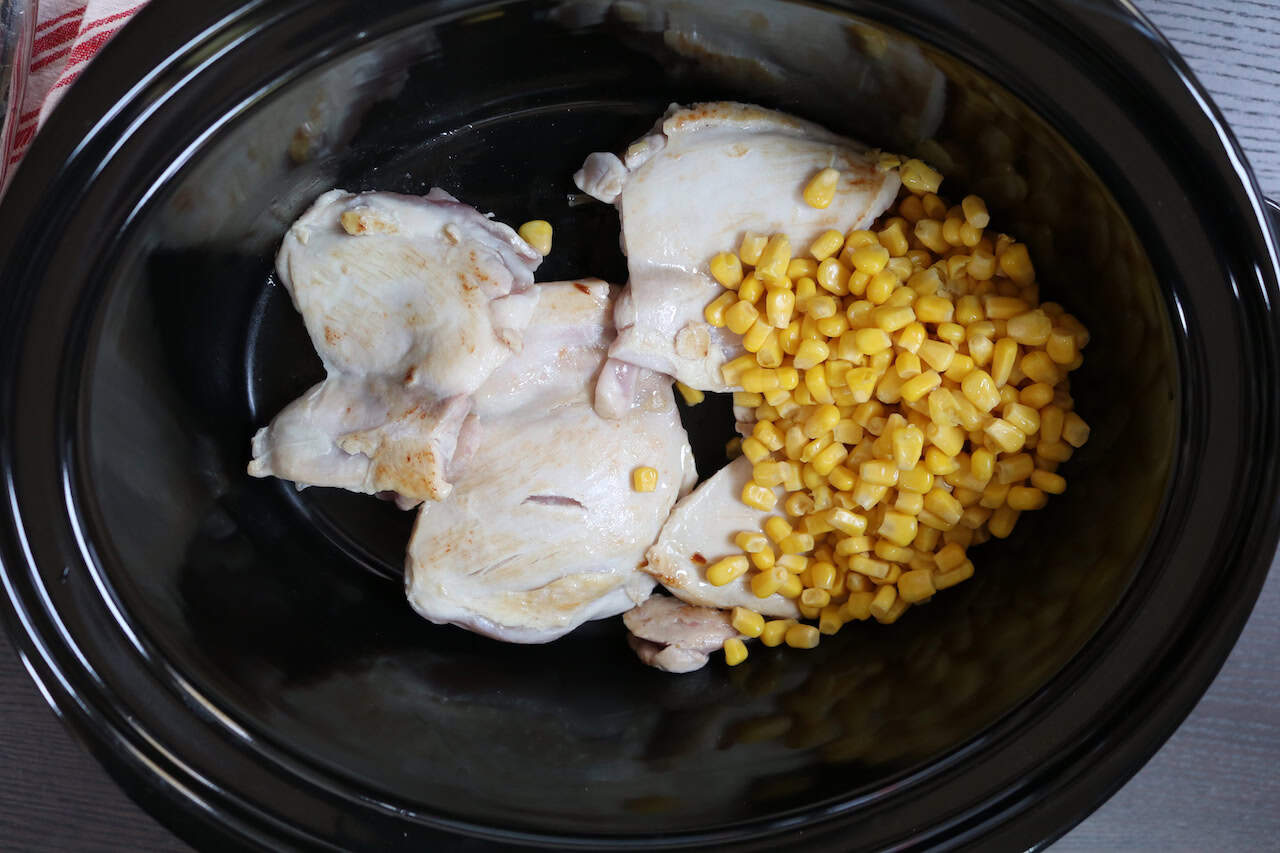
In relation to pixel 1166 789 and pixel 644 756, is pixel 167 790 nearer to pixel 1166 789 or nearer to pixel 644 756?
pixel 644 756

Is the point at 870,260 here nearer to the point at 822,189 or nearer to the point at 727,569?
the point at 822,189

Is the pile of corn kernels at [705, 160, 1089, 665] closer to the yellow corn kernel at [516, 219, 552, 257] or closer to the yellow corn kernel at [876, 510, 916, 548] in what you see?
the yellow corn kernel at [876, 510, 916, 548]

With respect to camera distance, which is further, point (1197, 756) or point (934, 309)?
point (1197, 756)

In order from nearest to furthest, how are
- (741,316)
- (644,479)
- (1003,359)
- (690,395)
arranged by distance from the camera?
(1003,359), (741,316), (644,479), (690,395)

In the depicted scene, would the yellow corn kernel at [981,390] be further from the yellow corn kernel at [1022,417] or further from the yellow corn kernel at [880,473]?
the yellow corn kernel at [880,473]

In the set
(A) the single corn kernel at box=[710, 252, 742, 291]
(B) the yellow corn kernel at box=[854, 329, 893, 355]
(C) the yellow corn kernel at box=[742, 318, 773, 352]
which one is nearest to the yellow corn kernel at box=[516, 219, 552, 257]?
(A) the single corn kernel at box=[710, 252, 742, 291]

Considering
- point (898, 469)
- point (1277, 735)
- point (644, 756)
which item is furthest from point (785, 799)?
point (1277, 735)

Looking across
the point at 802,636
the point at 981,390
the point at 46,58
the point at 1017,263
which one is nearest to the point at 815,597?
the point at 802,636

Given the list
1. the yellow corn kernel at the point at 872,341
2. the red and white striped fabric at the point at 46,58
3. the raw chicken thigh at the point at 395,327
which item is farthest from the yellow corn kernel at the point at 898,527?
the red and white striped fabric at the point at 46,58
